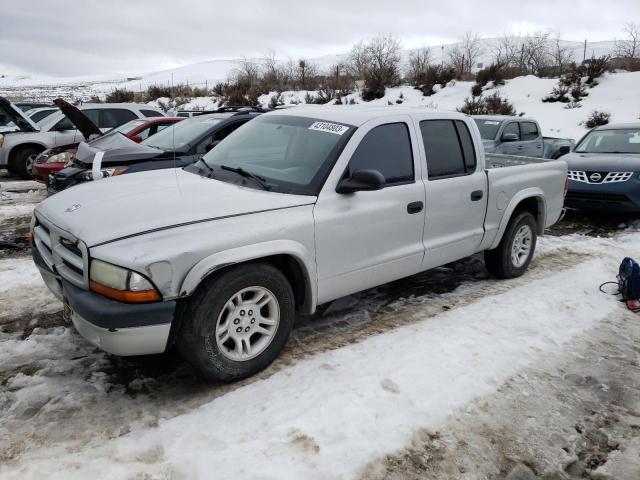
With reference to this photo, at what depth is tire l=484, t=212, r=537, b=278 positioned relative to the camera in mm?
5215

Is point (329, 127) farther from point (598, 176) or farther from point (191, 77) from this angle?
point (191, 77)

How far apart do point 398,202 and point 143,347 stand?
2.13 metres

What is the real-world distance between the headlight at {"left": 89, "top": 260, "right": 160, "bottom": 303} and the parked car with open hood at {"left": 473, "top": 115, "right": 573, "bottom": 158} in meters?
8.66

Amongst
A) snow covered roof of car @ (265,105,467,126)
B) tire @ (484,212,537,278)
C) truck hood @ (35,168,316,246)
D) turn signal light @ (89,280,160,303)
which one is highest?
snow covered roof of car @ (265,105,467,126)

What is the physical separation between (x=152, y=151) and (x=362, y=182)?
416cm

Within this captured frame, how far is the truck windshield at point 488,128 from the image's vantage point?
1048 cm

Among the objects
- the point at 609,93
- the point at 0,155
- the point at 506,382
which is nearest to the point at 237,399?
the point at 506,382

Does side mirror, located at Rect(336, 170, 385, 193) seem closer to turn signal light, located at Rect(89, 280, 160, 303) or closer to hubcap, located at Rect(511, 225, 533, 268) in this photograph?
turn signal light, located at Rect(89, 280, 160, 303)

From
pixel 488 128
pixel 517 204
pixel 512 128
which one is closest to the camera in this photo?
pixel 517 204

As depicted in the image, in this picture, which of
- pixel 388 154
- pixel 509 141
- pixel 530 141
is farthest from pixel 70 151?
pixel 530 141

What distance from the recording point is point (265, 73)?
146 ft

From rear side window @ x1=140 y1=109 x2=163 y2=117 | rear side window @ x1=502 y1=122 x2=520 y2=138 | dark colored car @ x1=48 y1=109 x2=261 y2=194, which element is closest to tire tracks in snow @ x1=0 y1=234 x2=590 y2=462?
dark colored car @ x1=48 y1=109 x2=261 y2=194

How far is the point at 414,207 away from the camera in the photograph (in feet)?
13.1

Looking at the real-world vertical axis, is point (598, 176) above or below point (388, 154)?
below
